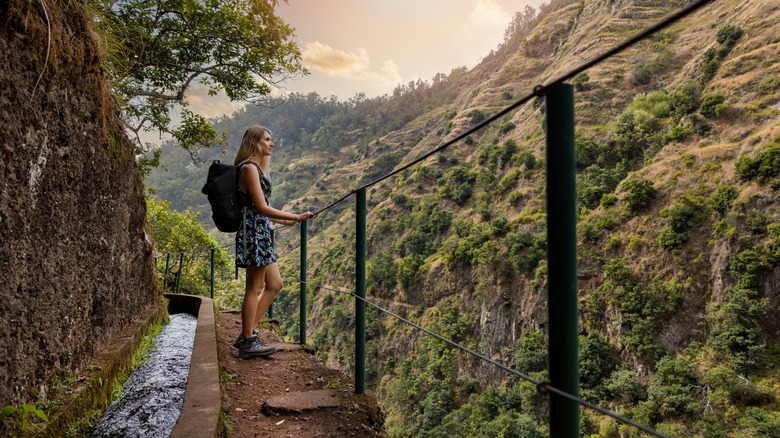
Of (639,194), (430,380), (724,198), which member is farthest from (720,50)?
(430,380)

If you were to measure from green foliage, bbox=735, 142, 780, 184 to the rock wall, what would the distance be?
39069mm

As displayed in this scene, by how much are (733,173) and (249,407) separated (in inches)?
1592

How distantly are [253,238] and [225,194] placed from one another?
0.31m

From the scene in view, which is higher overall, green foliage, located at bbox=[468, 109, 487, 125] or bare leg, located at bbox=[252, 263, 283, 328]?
green foliage, located at bbox=[468, 109, 487, 125]

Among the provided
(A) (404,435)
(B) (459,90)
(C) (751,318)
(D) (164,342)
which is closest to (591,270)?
(C) (751,318)

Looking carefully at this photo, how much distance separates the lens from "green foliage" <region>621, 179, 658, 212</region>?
113 feet

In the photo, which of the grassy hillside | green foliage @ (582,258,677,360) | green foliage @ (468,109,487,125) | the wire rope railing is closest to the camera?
the wire rope railing

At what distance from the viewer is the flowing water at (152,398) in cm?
156

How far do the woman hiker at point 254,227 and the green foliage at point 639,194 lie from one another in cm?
3798

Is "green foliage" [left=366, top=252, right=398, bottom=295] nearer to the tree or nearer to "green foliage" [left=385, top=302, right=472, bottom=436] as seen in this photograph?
"green foliage" [left=385, top=302, right=472, bottom=436]

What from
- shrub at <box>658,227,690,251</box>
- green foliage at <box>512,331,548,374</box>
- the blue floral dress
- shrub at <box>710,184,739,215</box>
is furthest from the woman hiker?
shrub at <box>710,184,739,215</box>

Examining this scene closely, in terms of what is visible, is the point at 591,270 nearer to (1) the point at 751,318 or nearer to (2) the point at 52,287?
(1) the point at 751,318

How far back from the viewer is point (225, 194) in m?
2.47

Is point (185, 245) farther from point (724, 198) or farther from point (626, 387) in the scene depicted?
point (724, 198)
